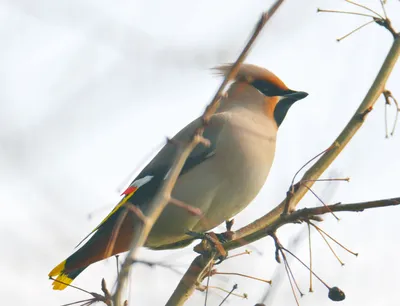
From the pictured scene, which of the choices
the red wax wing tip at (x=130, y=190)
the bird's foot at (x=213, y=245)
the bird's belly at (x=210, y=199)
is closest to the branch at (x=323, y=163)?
the bird's foot at (x=213, y=245)

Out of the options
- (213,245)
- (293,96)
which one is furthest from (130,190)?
(293,96)

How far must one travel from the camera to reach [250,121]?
4438mm

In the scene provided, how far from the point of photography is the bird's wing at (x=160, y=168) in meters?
4.01

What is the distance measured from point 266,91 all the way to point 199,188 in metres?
1.02

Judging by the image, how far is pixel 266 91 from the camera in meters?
4.71

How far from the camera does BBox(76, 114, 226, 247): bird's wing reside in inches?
158

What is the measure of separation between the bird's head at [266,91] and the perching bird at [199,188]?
0.40 m

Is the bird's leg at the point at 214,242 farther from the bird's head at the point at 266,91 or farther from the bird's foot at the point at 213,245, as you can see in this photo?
the bird's head at the point at 266,91

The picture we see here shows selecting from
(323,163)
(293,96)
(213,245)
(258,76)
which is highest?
(258,76)

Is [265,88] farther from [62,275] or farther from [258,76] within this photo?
[62,275]

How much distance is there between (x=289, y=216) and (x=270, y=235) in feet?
0.47

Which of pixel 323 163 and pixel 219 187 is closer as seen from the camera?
pixel 323 163

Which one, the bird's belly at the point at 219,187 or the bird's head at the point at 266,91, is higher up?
the bird's head at the point at 266,91

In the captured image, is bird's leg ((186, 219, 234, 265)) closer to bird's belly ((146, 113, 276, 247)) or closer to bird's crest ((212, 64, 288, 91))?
bird's belly ((146, 113, 276, 247))
